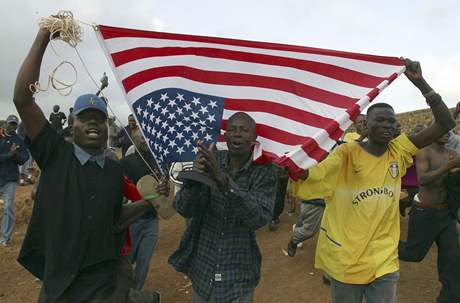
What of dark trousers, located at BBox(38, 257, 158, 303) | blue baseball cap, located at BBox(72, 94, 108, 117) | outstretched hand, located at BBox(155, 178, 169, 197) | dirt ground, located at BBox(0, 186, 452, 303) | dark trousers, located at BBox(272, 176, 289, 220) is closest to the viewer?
dark trousers, located at BBox(38, 257, 158, 303)

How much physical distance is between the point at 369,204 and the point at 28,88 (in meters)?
2.50

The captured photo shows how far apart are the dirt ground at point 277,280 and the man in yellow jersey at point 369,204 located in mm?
2073

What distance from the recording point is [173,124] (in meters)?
3.30

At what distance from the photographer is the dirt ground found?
5344mm

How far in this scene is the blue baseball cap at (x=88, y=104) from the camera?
277 cm

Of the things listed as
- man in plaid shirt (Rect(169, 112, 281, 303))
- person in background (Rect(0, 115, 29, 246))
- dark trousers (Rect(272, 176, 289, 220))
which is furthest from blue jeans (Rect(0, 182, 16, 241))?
dark trousers (Rect(272, 176, 289, 220))

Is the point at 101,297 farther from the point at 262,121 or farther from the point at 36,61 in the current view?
the point at 262,121

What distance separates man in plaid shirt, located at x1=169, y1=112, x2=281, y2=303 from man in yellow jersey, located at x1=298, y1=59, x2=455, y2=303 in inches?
18.1

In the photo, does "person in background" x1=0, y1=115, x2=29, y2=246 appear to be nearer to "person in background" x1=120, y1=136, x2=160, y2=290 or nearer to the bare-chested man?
"person in background" x1=120, y1=136, x2=160, y2=290

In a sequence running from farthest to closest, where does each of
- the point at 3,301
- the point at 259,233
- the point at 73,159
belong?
the point at 259,233 < the point at 3,301 < the point at 73,159

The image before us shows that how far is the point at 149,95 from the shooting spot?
10.9 ft

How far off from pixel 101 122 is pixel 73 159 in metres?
0.30

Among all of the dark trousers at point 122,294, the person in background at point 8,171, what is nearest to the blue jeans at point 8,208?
the person in background at point 8,171

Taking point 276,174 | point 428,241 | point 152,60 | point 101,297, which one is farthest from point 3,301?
point 428,241
